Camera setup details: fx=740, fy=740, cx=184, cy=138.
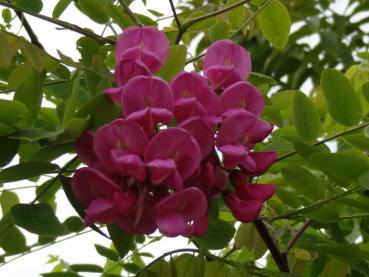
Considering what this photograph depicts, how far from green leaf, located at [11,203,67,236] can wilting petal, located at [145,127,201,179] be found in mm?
166

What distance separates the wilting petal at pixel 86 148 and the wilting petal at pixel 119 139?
2 centimetres

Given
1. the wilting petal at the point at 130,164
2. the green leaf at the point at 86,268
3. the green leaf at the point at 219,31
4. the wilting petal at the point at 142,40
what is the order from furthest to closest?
the green leaf at the point at 86,268 → the green leaf at the point at 219,31 → the wilting petal at the point at 142,40 → the wilting petal at the point at 130,164

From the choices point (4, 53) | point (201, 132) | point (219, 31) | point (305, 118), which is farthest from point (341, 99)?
point (4, 53)

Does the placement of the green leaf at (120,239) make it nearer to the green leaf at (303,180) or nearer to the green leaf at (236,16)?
the green leaf at (303,180)

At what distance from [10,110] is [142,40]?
0.46ft

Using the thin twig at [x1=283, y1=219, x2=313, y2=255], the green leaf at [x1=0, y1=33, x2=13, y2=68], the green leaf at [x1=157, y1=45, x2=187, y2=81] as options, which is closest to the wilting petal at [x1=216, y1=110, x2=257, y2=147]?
the green leaf at [x1=157, y1=45, x2=187, y2=81]

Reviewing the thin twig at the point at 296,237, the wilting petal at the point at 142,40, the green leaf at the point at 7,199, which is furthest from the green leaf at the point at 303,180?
the green leaf at the point at 7,199

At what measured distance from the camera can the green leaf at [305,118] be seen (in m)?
0.84

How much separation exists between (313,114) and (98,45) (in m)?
0.26

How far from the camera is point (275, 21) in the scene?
0.98m

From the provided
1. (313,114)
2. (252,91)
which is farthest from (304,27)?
(252,91)

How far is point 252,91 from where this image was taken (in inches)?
26.8

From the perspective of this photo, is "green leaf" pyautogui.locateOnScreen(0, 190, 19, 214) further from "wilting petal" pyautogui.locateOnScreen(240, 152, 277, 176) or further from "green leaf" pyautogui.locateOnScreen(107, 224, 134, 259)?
"wilting petal" pyautogui.locateOnScreen(240, 152, 277, 176)

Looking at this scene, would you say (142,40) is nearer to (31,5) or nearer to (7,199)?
(31,5)
